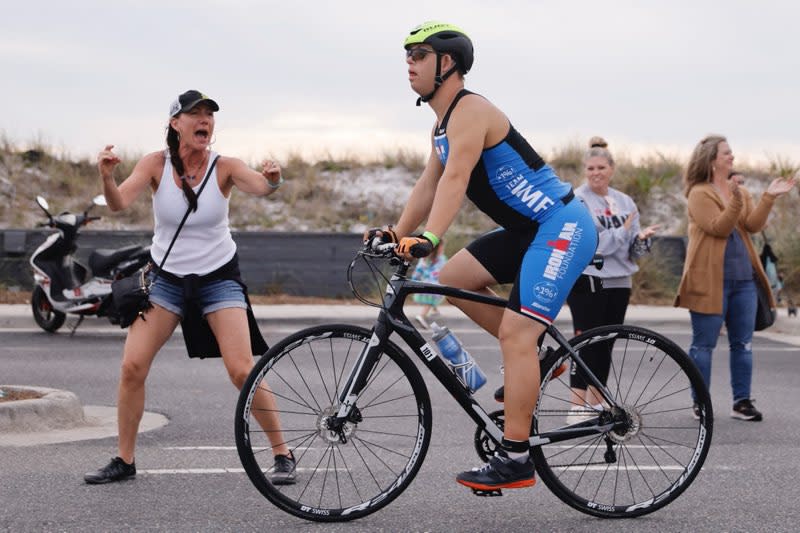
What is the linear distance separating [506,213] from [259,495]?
179 cm

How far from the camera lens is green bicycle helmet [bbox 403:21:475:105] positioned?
5.36 m

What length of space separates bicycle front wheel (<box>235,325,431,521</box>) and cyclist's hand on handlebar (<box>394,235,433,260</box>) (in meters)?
0.50

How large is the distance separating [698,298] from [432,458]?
2507mm

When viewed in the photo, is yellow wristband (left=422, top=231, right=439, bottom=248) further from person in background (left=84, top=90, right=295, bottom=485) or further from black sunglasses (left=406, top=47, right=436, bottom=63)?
person in background (left=84, top=90, right=295, bottom=485)

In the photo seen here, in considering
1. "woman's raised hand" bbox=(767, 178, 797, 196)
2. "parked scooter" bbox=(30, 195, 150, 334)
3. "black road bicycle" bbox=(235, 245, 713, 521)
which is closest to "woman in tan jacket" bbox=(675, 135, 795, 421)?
"woman's raised hand" bbox=(767, 178, 797, 196)

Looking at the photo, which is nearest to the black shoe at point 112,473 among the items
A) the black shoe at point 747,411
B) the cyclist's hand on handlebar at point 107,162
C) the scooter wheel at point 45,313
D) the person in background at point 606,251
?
the cyclist's hand on handlebar at point 107,162

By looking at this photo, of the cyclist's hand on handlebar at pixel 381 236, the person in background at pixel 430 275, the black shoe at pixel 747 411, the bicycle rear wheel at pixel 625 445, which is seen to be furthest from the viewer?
the person in background at pixel 430 275

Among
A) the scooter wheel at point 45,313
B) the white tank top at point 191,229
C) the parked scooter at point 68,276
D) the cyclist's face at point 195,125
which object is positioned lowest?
the scooter wheel at point 45,313

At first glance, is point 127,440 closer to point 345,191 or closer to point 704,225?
point 704,225

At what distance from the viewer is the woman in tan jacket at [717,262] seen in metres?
8.77

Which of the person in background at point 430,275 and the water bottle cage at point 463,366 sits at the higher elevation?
the water bottle cage at point 463,366

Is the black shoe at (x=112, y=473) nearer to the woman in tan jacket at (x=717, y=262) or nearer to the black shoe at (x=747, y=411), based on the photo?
the woman in tan jacket at (x=717, y=262)

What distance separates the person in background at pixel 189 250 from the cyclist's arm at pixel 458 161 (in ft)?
3.69

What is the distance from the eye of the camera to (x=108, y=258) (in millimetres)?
14531
